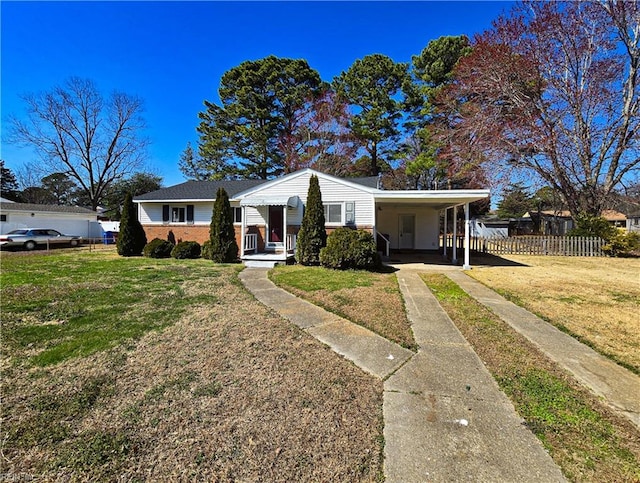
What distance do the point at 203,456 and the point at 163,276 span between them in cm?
800

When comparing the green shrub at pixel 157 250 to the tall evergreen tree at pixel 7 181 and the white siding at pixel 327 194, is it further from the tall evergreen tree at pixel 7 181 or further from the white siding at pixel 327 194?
the tall evergreen tree at pixel 7 181

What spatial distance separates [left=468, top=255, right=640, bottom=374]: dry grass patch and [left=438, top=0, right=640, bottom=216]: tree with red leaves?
8.23 meters

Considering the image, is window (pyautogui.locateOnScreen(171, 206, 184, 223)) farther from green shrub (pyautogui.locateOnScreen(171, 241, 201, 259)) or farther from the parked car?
the parked car

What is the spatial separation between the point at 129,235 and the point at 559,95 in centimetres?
2493

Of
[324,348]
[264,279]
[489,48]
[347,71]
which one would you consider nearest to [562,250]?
[489,48]

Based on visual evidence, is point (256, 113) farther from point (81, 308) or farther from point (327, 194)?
point (81, 308)

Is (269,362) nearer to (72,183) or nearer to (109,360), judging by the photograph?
(109,360)

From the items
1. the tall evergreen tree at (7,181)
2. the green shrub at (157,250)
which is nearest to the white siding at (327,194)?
the green shrub at (157,250)

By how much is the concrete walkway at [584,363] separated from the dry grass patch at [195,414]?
2239 millimetres

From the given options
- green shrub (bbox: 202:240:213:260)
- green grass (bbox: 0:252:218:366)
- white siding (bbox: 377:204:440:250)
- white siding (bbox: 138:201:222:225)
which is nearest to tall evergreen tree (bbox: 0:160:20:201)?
white siding (bbox: 138:201:222:225)

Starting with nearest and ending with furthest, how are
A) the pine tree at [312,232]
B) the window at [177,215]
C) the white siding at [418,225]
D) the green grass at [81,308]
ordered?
the green grass at [81,308] < the pine tree at [312,232] < the window at [177,215] < the white siding at [418,225]

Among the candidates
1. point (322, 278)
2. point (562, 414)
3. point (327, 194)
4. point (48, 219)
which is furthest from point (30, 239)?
point (562, 414)

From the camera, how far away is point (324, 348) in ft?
12.8

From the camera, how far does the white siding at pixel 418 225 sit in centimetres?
1741
